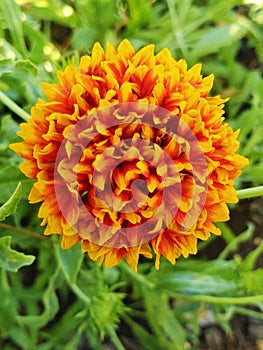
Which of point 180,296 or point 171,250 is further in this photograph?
point 180,296

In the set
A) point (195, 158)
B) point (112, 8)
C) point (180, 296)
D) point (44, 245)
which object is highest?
point (112, 8)

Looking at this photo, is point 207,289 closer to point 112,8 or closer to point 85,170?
point 85,170

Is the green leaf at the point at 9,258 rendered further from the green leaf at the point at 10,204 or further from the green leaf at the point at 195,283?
the green leaf at the point at 195,283

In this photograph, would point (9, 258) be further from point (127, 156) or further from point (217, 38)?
point (217, 38)

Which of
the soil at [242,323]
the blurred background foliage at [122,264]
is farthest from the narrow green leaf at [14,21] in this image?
the soil at [242,323]

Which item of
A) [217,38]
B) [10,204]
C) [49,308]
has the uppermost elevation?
[217,38]

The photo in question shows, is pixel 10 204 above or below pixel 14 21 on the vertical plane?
below

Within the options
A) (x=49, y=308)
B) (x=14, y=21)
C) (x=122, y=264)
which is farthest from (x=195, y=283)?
(x=14, y=21)

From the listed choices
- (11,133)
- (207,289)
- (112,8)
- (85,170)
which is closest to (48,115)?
(85,170)
